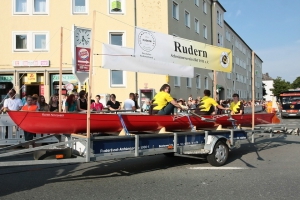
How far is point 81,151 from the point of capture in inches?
233

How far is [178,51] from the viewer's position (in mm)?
8766

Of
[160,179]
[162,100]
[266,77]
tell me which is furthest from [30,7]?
[266,77]

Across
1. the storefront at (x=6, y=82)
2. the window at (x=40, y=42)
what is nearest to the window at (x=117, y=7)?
the window at (x=40, y=42)

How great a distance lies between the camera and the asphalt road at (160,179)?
5324 mm

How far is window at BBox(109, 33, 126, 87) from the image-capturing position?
22453 millimetres

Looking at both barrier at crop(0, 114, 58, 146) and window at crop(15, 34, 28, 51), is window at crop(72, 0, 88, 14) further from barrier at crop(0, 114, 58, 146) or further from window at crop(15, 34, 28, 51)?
barrier at crop(0, 114, 58, 146)

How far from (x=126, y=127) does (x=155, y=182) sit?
51.7 inches

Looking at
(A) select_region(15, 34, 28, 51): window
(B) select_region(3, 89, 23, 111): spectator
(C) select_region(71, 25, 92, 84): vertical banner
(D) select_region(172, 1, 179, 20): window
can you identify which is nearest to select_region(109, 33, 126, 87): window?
(D) select_region(172, 1, 179, 20): window

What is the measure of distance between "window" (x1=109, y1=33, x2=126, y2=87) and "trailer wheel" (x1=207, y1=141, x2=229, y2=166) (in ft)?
50.0

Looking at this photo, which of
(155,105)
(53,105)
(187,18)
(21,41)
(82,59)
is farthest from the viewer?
(187,18)

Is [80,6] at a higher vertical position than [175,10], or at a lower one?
lower

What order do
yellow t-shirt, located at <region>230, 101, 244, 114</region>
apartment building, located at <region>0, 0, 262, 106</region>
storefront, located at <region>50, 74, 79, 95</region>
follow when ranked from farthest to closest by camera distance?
apartment building, located at <region>0, 0, 262, 106</region>, storefront, located at <region>50, 74, 79, 95</region>, yellow t-shirt, located at <region>230, 101, 244, 114</region>

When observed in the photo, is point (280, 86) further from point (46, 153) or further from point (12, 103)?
point (46, 153)

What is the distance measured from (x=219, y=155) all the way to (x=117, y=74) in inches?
621
